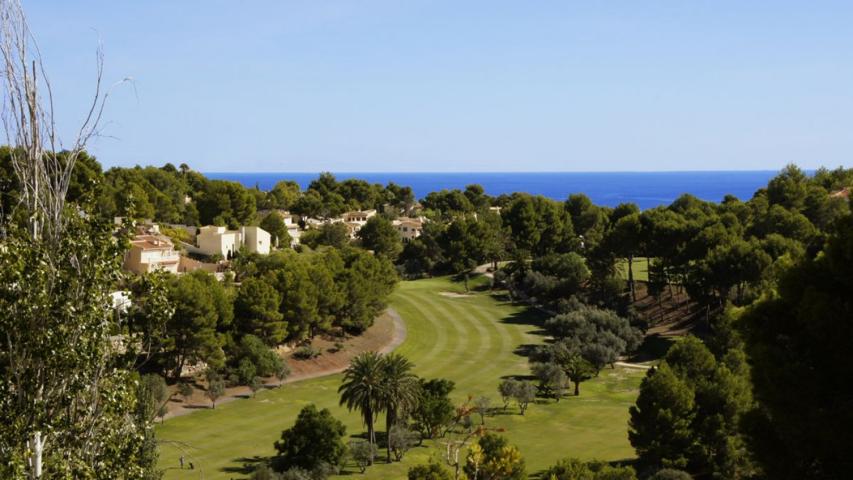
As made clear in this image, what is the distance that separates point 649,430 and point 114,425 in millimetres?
29239

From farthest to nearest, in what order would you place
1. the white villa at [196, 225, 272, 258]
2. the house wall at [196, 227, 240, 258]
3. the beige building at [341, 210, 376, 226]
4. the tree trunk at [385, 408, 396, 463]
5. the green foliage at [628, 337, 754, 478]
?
the beige building at [341, 210, 376, 226] → the white villa at [196, 225, 272, 258] → the house wall at [196, 227, 240, 258] → the tree trunk at [385, 408, 396, 463] → the green foliage at [628, 337, 754, 478]

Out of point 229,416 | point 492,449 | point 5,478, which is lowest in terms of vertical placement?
point 229,416

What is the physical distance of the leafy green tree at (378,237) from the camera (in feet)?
350

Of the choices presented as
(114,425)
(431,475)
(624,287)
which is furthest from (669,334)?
(114,425)

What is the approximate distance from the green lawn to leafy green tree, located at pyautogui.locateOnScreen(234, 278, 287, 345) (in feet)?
17.1

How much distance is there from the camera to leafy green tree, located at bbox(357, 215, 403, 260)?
106625 mm

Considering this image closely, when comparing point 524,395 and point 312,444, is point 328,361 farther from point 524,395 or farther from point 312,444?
point 312,444

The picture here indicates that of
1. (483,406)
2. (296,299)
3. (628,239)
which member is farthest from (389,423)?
(628,239)

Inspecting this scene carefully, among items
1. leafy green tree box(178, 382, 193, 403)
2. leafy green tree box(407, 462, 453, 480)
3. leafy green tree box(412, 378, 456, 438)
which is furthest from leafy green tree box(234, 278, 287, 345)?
leafy green tree box(407, 462, 453, 480)

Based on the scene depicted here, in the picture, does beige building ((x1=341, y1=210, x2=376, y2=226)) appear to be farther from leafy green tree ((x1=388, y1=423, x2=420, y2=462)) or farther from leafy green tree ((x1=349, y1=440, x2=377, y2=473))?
leafy green tree ((x1=349, y1=440, x2=377, y2=473))

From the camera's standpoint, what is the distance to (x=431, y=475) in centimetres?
2964

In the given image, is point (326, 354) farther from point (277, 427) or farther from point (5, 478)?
point (5, 478)

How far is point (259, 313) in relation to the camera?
191 ft

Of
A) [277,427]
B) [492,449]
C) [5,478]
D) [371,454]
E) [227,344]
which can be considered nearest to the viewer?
[5,478]
